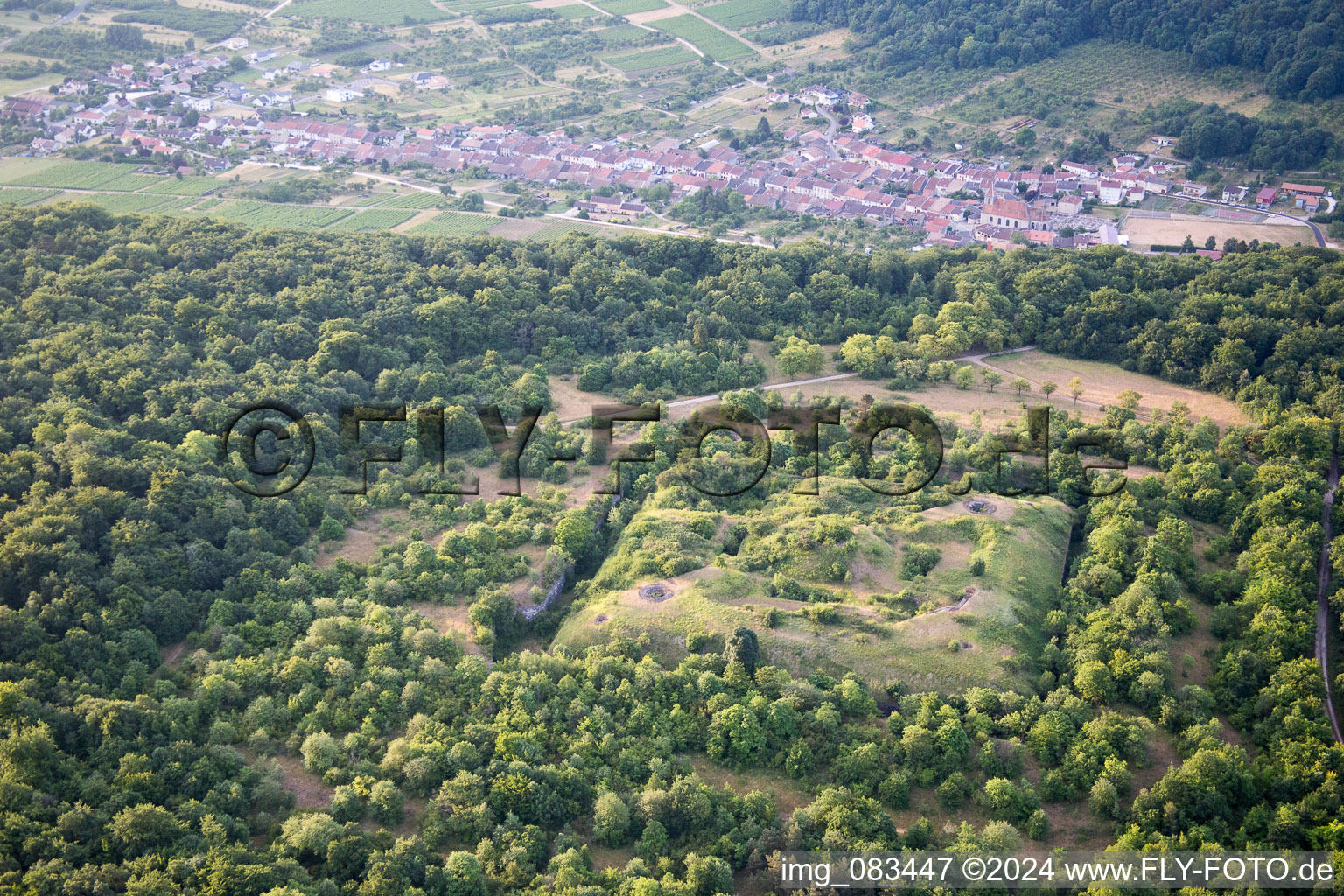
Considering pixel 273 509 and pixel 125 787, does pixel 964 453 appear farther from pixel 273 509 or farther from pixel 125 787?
pixel 125 787

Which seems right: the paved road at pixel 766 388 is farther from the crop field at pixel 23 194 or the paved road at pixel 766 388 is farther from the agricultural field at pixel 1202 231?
the crop field at pixel 23 194

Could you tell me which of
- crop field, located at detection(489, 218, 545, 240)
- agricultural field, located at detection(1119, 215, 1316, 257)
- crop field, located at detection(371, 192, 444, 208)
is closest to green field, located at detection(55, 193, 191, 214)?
crop field, located at detection(371, 192, 444, 208)

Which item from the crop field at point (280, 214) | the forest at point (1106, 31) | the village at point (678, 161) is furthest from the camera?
the forest at point (1106, 31)

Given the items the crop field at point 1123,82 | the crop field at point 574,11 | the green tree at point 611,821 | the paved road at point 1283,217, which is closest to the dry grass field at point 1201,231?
the paved road at point 1283,217

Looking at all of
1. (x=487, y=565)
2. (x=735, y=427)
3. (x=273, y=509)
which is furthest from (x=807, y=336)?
(x=273, y=509)

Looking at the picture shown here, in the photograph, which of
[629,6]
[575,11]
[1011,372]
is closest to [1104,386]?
[1011,372]

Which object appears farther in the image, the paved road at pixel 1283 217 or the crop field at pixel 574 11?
the crop field at pixel 574 11
